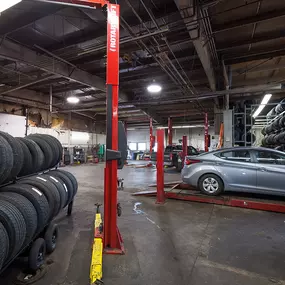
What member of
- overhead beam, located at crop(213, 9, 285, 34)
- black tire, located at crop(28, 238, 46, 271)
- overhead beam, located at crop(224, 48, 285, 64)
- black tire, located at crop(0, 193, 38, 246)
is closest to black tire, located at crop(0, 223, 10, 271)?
black tire, located at crop(0, 193, 38, 246)

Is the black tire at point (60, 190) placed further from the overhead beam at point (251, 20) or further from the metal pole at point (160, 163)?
the overhead beam at point (251, 20)

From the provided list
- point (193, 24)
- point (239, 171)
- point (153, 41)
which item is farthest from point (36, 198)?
point (153, 41)

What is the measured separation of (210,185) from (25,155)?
4.31m

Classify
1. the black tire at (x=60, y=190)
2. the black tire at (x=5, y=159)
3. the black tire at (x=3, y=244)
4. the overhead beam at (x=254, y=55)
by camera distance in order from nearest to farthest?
the black tire at (x=3, y=244) → the black tire at (x=5, y=159) → the black tire at (x=60, y=190) → the overhead beam at (x=254, y=55)

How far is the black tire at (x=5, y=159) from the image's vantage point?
1.96 metres

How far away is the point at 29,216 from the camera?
209 cm

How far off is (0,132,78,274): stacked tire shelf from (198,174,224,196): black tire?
3.51m

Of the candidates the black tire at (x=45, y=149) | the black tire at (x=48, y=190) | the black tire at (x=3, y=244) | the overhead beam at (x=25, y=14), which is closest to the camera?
the black tire at (x=3, y=244)

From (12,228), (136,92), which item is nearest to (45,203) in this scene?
(12,228)

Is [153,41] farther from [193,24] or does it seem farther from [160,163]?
[160,163]

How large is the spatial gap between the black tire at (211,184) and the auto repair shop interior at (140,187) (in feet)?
0.08

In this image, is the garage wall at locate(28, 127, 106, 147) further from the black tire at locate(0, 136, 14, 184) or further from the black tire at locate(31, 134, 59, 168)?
the black tire at locate(0, 136, 14, 184)

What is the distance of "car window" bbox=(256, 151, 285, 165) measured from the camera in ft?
15.4

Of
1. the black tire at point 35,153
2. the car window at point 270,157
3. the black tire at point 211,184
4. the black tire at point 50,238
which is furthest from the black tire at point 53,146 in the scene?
the car window at point 270,157
